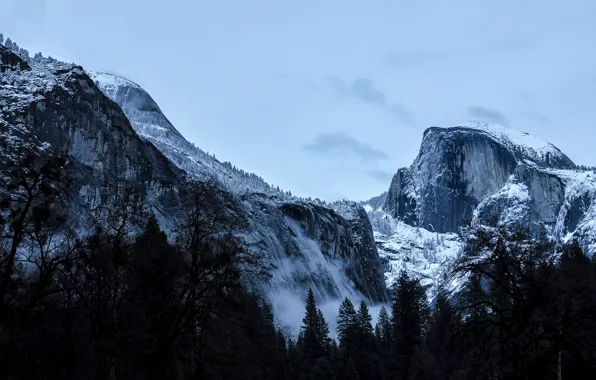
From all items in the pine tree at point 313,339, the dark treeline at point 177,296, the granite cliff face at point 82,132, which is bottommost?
the dark treeline at point 177,296

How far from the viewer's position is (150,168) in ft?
554

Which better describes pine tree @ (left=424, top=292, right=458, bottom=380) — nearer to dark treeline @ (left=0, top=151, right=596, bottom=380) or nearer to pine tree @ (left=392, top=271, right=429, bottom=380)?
pine tree @ (left=392, top=271, right=429, bottom=380)

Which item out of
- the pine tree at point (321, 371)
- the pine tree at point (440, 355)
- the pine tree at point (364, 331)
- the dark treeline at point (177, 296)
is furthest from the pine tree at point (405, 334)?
the dark treeline at point (177, 296)

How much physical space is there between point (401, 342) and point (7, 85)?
114711 millimetres

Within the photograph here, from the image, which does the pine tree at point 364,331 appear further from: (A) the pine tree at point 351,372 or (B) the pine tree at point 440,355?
(B) the pine tree at point 440,355

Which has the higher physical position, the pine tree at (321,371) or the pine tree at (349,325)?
the pine tree at (349,325)

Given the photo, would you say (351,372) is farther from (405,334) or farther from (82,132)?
(82,132)

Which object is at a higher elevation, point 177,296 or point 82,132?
point 82,132

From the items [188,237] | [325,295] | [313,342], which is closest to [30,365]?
[188,237]

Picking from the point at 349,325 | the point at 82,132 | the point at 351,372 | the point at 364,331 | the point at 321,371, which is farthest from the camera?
the point at 82,132

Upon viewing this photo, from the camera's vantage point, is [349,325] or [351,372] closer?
[351,372]

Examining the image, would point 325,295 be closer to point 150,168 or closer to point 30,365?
point 150,168

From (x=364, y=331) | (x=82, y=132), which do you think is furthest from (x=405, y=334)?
(x=82, y=132)

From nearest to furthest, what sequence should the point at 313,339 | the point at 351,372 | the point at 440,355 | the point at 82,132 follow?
the point at 440,355 < the point at 351,372 < the point at 313,339 < the point at 82,132
